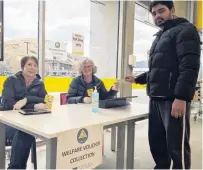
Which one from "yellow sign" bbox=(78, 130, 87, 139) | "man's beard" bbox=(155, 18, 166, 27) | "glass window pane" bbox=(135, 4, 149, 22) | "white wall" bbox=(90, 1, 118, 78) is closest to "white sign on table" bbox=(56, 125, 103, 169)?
"yellow sign" bbox=(78, 130, 87, 139)

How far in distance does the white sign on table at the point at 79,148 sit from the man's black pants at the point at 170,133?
57 cm

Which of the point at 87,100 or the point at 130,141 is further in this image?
the point at 87,100

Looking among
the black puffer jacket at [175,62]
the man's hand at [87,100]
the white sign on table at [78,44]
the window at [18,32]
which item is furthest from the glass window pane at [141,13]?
the black puffer jacket at [175,62]

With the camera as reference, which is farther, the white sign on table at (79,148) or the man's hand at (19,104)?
the man's hand at (19,104)

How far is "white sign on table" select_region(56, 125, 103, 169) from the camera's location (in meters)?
1.29

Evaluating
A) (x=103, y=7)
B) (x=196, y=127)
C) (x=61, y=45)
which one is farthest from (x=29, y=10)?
(x=196, y=127)

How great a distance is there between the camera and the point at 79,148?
1.39 m

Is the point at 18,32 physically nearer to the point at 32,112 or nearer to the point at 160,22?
the point at 32,112

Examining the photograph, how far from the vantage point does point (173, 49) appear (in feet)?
5.67

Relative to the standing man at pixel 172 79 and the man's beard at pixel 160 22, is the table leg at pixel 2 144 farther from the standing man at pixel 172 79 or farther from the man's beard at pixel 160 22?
the man's beard at pixel 160 22

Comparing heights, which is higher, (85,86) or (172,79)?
(172,79)

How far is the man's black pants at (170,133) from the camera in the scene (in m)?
1.71

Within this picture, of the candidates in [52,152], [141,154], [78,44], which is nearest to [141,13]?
[78,44]

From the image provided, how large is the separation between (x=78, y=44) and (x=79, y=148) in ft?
7.99
